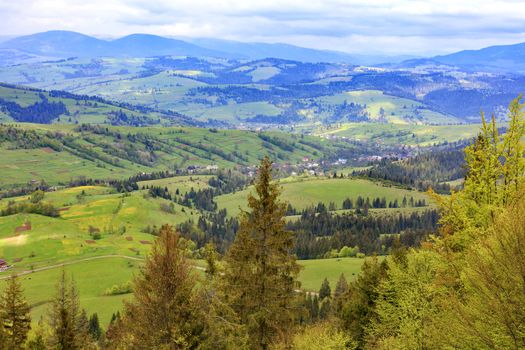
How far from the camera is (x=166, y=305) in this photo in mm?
32656

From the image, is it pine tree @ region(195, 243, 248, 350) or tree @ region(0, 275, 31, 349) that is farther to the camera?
tree @ region(0, 275, 31, 349)

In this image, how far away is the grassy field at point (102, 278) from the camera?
473 feet

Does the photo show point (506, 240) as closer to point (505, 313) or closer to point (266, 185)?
point (505, 313)

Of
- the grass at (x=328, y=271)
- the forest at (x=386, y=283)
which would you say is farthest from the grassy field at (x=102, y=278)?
the forest at (x=386, y=283)

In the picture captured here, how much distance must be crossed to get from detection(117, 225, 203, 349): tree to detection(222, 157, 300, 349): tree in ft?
28.2

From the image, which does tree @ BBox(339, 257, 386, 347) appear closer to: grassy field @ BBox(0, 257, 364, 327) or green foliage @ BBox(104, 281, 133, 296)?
grassy field @ BBox(0, 257, 364, 327)

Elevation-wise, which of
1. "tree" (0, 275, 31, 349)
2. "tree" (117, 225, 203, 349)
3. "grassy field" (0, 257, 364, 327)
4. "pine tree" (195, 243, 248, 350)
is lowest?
"grassy field" (0, 257, 364, 327)

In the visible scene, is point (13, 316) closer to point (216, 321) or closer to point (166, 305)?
point (216, 321)

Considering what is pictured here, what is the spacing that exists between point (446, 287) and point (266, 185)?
17.3 m

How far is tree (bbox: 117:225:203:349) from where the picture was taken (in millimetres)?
32531

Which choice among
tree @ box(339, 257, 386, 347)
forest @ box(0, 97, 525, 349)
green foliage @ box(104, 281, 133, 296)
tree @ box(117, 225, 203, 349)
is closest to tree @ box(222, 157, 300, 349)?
forest @ box(0, 97, 525, 349)

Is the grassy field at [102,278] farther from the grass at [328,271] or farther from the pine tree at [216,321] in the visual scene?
the pine tree at [216,321]

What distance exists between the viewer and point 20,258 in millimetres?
197000

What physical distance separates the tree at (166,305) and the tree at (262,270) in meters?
8.58
